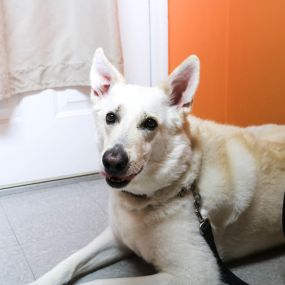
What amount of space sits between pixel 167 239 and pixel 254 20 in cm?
142

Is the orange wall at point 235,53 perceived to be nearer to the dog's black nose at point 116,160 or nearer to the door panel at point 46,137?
the door panel at point 46,137

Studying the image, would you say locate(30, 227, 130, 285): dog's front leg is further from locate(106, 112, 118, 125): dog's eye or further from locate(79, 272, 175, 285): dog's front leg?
locate(106, 112, 118, 125): dog's eye

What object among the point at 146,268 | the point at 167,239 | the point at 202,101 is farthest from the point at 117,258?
the point at 202,101

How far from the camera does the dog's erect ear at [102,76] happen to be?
1.62 metres

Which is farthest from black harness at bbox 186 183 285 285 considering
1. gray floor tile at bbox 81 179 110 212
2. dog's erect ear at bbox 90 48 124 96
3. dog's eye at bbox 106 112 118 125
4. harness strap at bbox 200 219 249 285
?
gray floor tile at bbox 81 179 110 212

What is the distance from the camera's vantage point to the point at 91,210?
90.9 inches

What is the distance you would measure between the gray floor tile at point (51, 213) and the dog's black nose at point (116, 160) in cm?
81

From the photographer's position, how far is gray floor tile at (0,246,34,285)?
1.74 metres

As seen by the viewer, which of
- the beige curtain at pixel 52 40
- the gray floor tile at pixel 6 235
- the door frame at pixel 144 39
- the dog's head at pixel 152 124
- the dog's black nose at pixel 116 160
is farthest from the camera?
the door frame at pixel 144 39

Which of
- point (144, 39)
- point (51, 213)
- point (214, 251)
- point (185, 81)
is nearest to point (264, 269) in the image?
point (214, 251)

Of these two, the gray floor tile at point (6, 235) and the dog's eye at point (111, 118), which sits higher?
the dog's eye at point (111, 118)

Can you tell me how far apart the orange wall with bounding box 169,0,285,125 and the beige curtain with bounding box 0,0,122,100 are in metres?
0.44

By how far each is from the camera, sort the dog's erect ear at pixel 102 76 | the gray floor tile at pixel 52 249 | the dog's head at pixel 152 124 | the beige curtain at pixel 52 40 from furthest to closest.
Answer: the beige curtain at pixel 52 40 < the gray floor tile at pixel 52 249 < the dog's erect ear at pixel 102 76 < the dog's head at pixel 152 124

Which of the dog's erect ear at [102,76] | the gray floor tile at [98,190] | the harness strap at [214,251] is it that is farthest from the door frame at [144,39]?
the harness strap at [214,251]
